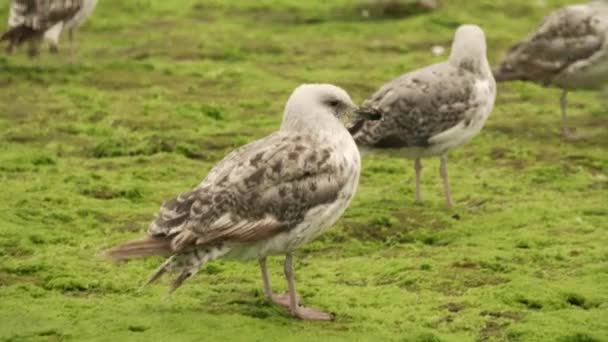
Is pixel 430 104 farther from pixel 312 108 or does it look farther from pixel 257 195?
pixel 257 195

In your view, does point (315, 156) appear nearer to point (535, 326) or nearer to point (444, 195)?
point (535, 326)

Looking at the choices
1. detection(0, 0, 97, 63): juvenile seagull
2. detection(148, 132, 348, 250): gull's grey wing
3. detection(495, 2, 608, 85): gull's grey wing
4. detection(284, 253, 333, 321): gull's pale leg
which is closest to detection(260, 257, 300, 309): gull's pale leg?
detection(284, 253, 333, 321): gull's pale leg

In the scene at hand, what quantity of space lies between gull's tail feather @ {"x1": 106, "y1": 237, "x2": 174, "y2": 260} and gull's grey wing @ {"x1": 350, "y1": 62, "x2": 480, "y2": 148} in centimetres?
419

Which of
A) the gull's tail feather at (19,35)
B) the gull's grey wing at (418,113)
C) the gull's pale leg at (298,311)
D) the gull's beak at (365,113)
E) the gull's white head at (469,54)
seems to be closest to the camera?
the gull's pale leg at (298,311)

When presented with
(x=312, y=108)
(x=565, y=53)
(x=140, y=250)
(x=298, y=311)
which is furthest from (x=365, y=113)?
(x=565, y=53)

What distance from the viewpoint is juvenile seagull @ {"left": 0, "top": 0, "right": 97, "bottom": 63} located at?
18312 mm

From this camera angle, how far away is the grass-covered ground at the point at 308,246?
8.56 meters

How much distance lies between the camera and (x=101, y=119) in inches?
599

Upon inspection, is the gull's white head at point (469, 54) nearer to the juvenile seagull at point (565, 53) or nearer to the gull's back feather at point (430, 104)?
the gull's back feather at point (430, 104)

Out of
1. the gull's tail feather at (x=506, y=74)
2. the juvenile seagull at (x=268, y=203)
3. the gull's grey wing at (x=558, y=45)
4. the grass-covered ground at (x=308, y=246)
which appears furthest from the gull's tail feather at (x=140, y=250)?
the gull's tail feather at (x=506, y=74)

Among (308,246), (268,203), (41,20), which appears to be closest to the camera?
(268,203)

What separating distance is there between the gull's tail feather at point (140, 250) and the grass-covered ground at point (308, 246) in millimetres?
491

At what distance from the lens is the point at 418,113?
12.1 metres

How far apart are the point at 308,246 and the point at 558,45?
6.08 m
